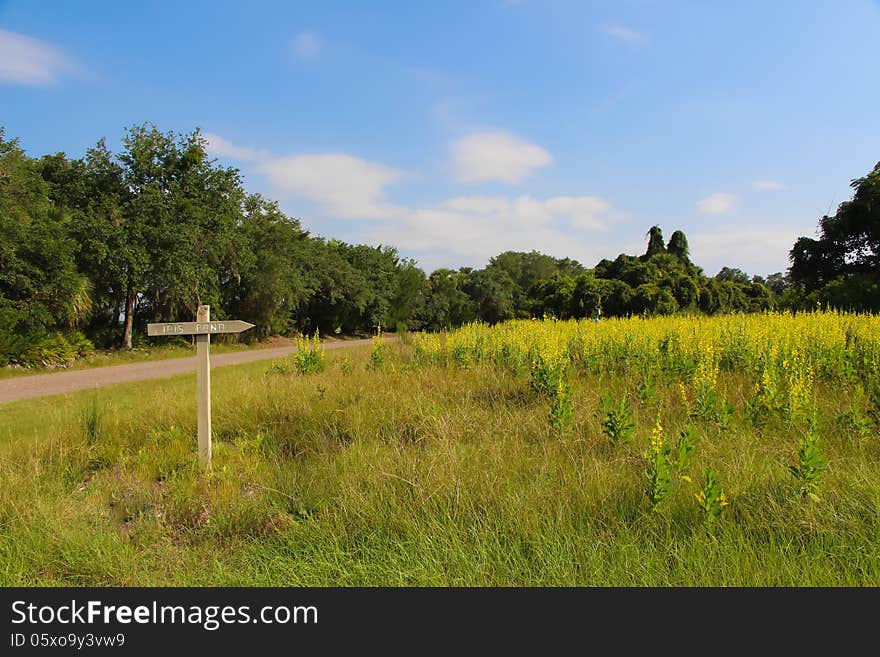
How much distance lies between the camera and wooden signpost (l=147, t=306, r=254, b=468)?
4473mm

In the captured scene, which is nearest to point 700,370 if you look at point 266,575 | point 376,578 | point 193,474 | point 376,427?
point 376,427

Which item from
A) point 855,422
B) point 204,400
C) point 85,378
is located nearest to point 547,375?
point 855,422

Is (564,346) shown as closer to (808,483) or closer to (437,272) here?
(808,483)

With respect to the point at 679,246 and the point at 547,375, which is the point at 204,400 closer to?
the point at 547,375

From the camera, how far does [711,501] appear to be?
111 inches

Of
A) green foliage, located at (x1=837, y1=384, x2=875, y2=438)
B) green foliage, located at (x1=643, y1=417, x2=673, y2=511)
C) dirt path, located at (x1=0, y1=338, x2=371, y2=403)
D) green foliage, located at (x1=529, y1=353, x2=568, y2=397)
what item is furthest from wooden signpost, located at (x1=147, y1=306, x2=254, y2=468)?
dirt path, located at (x1=0, y1=338, x2=371, y2=403)

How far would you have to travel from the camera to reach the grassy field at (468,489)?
107 inches

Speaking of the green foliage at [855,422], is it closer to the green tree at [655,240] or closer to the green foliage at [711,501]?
the green foliage at [711,501]

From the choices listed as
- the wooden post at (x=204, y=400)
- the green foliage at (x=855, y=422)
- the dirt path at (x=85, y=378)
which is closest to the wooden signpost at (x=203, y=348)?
the wooden post at (x=204, y=400)

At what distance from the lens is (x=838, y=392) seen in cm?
564

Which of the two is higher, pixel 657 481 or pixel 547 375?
pixel 547 375

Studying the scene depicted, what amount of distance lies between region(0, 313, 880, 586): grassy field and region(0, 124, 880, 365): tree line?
8.35m

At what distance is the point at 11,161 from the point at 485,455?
58.8 feet

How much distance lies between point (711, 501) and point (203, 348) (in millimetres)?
4189
